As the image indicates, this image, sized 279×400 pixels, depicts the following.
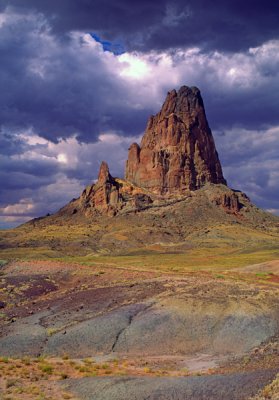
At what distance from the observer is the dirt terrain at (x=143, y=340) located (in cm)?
1984

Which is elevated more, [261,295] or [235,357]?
[261,295]

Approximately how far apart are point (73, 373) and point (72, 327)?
424 inches

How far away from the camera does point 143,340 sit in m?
32.1

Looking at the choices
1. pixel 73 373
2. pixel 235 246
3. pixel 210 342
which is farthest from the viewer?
pixel 235 246

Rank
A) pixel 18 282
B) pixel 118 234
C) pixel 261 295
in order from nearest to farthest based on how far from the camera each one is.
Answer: pixel 261 295 < pixel 18 282 < pixel 118 234

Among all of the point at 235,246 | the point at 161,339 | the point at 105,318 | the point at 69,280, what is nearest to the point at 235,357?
the point at 161,339

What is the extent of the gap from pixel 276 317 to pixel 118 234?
153 m

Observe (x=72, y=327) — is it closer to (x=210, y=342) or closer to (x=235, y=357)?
(x=210, y=342)

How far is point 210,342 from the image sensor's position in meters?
31.0

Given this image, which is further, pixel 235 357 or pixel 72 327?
pixel 72 327

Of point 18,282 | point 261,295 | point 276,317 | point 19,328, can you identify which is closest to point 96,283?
point 18,282

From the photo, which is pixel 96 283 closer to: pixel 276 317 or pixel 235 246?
pixel 276 317

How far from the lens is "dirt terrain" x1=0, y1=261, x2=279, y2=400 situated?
1984 centimetres

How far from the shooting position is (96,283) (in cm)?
5416
